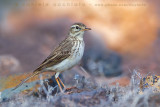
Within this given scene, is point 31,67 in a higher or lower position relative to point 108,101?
lower

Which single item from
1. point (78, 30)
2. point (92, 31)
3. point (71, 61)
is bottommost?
point (92, 31)

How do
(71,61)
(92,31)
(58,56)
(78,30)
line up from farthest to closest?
(92,31)
(78,30)
(58,56)
(71,61)

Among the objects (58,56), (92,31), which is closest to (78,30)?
(58,56)

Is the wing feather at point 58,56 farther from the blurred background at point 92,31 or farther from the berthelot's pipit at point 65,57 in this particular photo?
the blurred background at point 92,31

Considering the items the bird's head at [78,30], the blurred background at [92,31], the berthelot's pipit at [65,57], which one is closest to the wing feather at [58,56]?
the berthelot's pipit at [65,57]

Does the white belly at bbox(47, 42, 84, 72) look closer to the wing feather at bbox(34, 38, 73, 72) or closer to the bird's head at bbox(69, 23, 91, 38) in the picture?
the wing feather at bbox(34, 38, 73, 72)

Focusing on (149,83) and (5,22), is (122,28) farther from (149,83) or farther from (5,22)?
(149,83)

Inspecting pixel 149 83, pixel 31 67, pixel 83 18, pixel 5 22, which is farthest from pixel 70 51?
pixel 5 22

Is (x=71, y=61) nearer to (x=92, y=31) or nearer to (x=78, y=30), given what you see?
(x=78, y=30)
